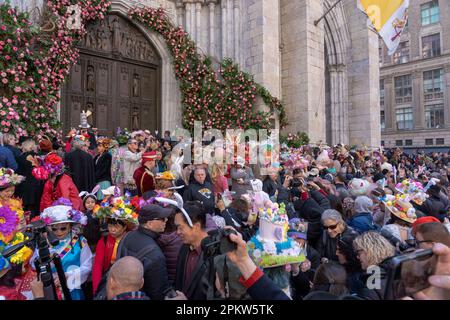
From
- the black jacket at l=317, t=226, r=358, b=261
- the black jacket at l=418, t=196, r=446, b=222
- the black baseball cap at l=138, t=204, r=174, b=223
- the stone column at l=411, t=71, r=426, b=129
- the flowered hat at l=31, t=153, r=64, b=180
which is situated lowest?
the black jacket at l=317, t=226, r=358, b=261

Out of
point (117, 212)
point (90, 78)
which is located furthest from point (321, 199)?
point (90, 78)

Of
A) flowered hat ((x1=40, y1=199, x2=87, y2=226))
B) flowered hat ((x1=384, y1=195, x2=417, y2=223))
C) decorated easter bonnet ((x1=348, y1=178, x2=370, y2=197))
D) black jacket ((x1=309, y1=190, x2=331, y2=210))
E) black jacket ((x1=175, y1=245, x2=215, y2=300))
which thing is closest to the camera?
black jacket ((x1=175, y1=245, x2=215, y2=300))

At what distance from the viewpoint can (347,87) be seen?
18625mm

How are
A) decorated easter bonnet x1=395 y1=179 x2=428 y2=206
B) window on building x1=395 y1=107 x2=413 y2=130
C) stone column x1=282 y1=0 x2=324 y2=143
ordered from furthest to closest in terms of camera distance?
window on building x1=395 y1=107 x2=413 y2=130 < stone column x1=282 y1=0 x2=324 y2=143 < decorated easter bonnet x1=395 y1=179 x2=428 y2=206

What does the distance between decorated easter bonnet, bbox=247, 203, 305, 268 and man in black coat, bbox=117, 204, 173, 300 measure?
0.74m

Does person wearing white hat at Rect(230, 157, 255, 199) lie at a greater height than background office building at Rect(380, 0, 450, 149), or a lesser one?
lesser

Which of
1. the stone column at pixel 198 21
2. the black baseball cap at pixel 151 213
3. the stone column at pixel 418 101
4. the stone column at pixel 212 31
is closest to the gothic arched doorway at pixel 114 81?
the stone column at pixel 198 21

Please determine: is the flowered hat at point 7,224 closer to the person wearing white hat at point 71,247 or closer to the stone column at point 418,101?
the person wearing white hat at point 71,247

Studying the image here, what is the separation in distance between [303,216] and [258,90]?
8.94m

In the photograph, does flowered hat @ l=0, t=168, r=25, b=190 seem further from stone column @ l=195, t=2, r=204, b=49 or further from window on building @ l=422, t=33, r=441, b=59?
window on building @ l=422, t=33, r=441, b=59

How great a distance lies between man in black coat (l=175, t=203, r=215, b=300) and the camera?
2.60m

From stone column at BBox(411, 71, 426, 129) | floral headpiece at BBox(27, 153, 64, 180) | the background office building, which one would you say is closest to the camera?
floral headpiece at BBox(27, 153, 64, 180)
